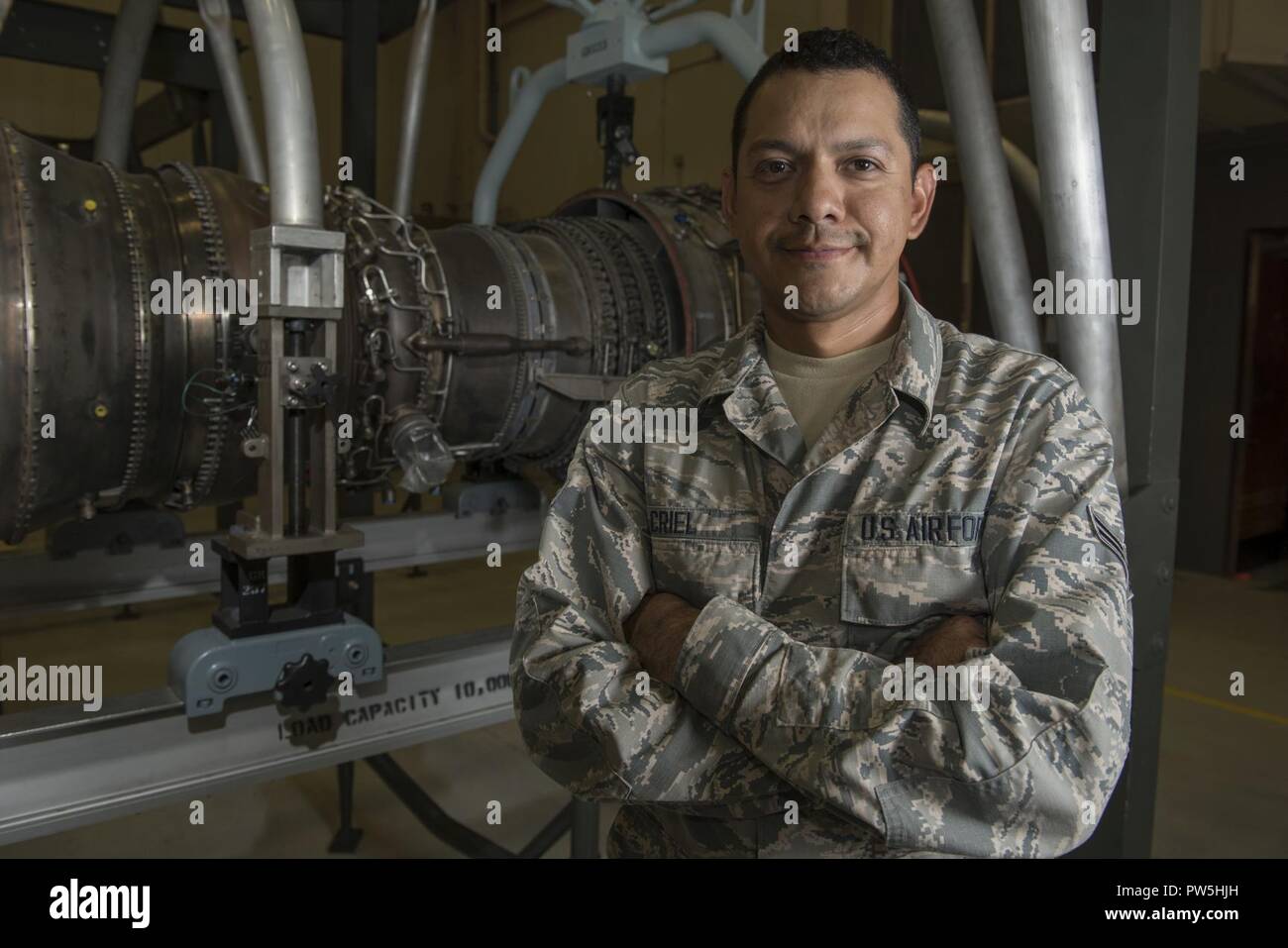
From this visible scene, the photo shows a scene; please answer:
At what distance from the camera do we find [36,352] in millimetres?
1447

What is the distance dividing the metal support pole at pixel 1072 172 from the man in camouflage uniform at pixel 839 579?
468 millimetres

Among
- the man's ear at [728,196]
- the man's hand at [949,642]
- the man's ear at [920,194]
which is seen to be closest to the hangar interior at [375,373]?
the man's ear at [920,194]

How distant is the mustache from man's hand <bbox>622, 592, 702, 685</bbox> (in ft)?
1.21

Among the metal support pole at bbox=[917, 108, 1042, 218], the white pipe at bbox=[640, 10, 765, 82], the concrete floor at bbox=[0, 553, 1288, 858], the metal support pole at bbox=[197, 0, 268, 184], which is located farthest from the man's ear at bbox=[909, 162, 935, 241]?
the concrete floor at bbox=[0, 553, 1288, 858]

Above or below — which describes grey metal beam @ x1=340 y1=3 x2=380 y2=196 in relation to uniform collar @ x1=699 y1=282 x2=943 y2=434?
above

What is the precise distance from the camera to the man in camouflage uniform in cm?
82

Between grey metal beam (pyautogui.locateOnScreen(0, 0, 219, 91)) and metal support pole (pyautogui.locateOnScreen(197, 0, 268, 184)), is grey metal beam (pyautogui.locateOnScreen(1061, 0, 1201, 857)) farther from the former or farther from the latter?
grey metal beam (pyautogui.locateOnScreen(0, 0, 219, 91))

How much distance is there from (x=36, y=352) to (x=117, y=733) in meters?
0.55

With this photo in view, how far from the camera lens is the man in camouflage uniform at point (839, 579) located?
32.2 inches

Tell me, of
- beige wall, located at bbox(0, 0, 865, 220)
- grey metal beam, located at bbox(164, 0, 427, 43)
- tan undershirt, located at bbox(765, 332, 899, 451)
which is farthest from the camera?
beige wall, located at bbox(0, 0, 865, 220)

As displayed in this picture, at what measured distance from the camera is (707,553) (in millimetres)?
1007

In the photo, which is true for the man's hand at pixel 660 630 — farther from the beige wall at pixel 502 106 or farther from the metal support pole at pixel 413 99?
the beige wall at pixel 502 106
